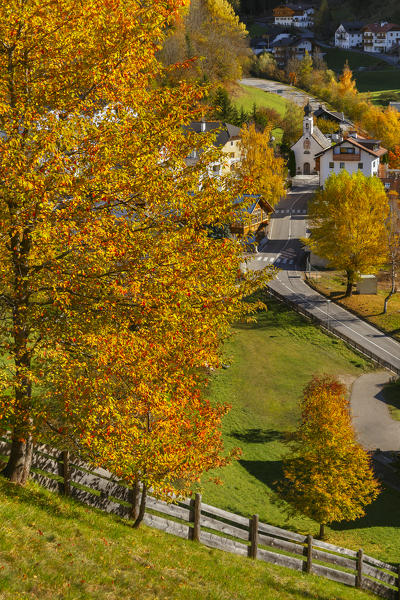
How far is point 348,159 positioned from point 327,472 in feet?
258

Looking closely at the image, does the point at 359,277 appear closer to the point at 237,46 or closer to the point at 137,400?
the point at 137,400

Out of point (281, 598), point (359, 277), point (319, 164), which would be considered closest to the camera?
point (281, 598)

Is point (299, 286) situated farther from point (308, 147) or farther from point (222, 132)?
point (308, 147)

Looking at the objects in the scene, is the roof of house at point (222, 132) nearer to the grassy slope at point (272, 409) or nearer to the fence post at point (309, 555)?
the grassy slope at point (272, 409)

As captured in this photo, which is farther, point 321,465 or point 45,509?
point 321,465

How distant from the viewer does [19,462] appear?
15.0 metres

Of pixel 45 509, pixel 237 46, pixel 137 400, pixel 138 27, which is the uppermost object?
pixel 237 46

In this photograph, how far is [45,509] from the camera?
556 inches

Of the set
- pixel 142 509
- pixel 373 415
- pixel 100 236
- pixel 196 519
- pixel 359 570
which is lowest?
pixel 373 415

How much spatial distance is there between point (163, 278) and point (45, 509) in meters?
5.91

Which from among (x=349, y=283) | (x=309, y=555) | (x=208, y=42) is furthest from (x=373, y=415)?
(x=208, y=42)

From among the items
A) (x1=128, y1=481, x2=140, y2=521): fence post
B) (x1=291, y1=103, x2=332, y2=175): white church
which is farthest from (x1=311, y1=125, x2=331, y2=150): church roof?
(x1=128, y1=481, x2=140, y2=521): fence post

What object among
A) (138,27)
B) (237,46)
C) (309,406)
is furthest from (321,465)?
(237,46)

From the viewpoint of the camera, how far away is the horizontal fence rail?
50.4m
